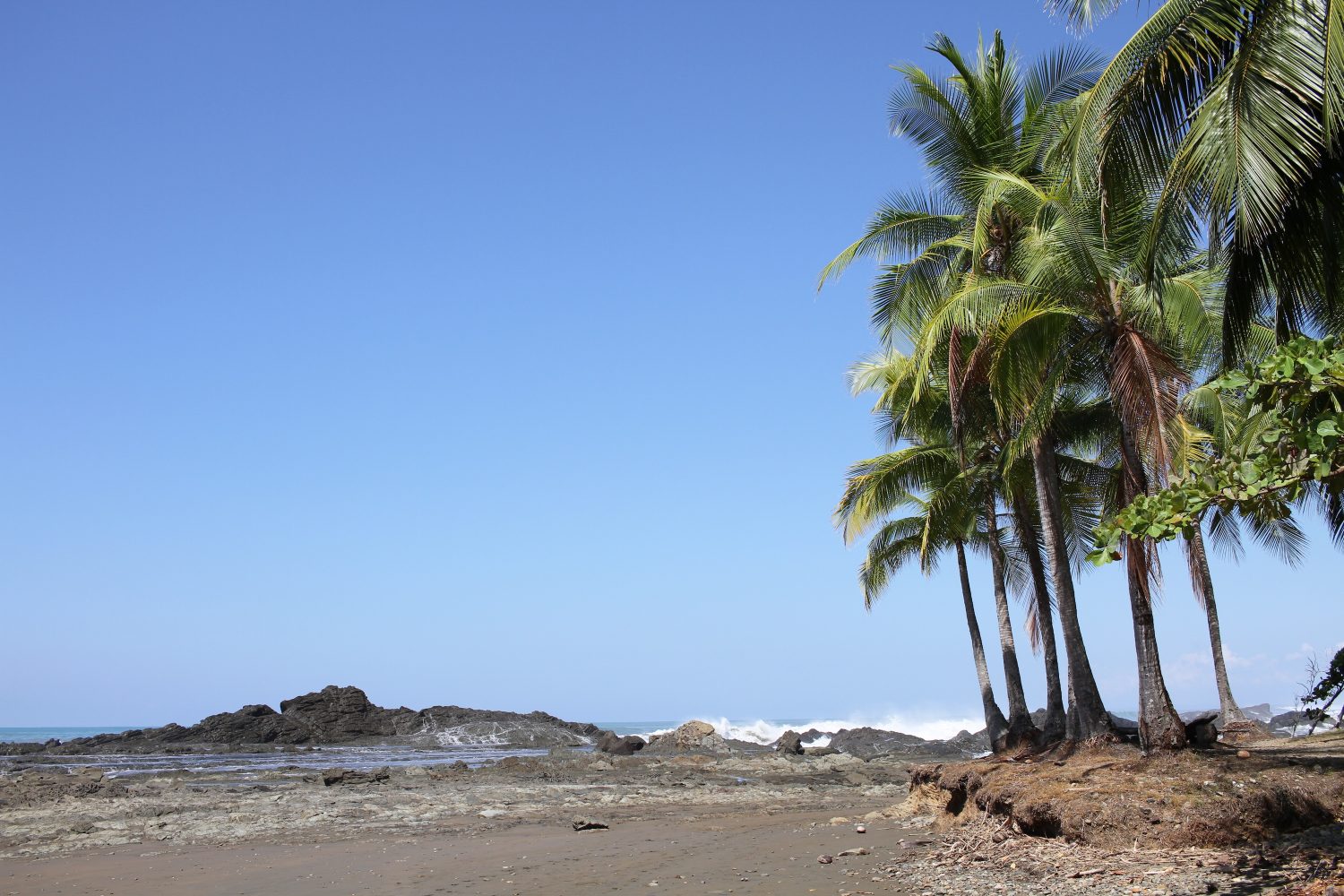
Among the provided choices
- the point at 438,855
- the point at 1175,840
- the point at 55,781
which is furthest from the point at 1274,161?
the point at 55,781

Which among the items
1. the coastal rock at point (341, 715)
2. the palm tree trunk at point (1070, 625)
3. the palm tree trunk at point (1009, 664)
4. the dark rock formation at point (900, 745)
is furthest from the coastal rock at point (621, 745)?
the palm tree trunk at point (1070, 625)

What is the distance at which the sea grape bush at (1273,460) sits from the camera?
4.21 m

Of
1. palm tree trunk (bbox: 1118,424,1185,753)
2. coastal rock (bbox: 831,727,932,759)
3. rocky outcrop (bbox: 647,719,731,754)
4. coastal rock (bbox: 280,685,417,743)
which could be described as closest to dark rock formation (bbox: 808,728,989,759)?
coastal rock (bbox: 831,727,932,759)

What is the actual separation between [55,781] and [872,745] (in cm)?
2897

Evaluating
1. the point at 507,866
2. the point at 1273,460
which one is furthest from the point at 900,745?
the point at 1273,460

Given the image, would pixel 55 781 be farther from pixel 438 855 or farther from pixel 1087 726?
pixel 1087 726

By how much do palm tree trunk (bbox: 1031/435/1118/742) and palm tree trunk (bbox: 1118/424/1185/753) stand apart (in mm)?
1565

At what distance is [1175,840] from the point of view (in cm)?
838

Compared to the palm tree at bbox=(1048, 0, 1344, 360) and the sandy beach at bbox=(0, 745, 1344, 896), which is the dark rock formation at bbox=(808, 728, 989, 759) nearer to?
the sandy beach at bbox=(0, 745, 1344, 896)

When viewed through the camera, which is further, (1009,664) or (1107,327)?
(1009,664)

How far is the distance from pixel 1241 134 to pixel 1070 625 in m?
9.38

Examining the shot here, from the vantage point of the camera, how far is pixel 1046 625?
17.7 metres

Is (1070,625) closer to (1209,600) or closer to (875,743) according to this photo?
(1209,600)

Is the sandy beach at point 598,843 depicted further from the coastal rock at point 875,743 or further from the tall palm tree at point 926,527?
the coastal rock at point 875,743
